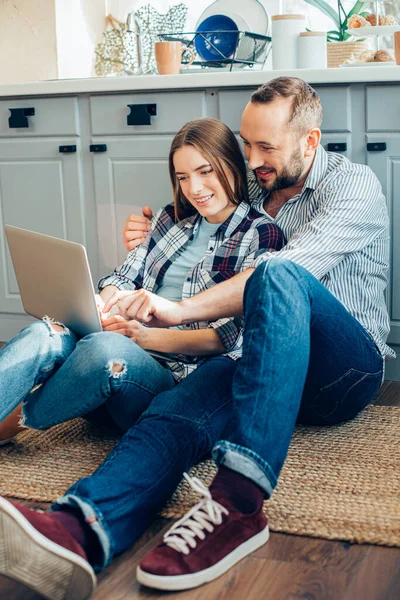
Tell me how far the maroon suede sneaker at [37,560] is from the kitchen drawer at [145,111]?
59.0 inches

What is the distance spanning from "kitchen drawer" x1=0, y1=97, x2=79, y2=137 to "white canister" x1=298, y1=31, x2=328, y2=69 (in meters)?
0.71

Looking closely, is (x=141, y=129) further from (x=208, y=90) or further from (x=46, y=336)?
(x=46, y=336)

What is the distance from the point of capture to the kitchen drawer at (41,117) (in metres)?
2.48

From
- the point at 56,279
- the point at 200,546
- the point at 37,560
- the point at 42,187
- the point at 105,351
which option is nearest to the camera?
the point at 37,560

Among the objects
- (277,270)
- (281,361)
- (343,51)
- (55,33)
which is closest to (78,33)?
(55,33)

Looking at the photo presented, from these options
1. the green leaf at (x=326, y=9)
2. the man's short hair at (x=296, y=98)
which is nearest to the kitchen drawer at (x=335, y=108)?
the man's short hair at (x=296, y=98)

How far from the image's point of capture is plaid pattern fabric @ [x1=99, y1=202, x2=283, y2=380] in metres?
1.73

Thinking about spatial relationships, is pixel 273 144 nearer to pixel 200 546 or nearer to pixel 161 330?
pixel 161 330

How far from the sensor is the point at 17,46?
3.24 meters

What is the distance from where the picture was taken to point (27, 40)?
321 cm

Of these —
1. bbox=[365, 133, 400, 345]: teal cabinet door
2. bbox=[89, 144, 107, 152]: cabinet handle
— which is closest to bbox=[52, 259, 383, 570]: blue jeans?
bbox=[365, 133, 400, 345]: teal cabinet door

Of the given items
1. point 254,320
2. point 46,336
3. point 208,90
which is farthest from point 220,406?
point 208,90

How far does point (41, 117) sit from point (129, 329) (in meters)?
1.12

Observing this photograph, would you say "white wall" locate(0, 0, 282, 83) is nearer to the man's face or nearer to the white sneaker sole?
the man's face
